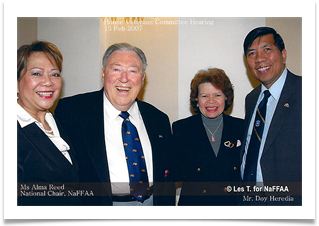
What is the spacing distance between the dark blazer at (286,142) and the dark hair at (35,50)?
1452 millimetres

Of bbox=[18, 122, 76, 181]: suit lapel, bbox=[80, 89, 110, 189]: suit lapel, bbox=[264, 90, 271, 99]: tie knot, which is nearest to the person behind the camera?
bbox=[18, 122, 76, 181]: suit lapel

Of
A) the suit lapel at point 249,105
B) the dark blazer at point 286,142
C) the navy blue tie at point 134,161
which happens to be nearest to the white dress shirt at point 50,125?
the navy blue tie at point 134,161

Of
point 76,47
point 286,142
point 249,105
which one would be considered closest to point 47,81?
point 76,47

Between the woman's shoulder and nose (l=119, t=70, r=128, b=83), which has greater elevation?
nose (l=119, t=70, r=128, b=83)

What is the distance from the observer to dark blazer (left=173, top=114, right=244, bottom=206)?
2078mm

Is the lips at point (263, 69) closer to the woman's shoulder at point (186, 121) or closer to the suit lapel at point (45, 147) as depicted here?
the woman's shoulder at point (186, 121)

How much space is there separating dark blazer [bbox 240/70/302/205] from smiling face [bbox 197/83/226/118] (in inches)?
14.1

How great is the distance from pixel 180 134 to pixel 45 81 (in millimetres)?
954

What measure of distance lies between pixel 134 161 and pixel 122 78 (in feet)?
1.80

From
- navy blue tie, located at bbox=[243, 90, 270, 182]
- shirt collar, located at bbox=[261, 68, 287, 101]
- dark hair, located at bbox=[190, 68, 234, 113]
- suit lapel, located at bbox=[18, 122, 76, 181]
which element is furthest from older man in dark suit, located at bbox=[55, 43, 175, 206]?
shirt collar, located at bbox=[261, 68, 287, 101]

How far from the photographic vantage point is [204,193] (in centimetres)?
209

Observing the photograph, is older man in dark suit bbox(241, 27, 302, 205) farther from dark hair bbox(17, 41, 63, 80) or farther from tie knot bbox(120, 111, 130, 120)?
dark hair bbox(17, 41, 63, 80)

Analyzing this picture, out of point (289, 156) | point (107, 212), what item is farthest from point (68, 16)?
point (289, 156)
